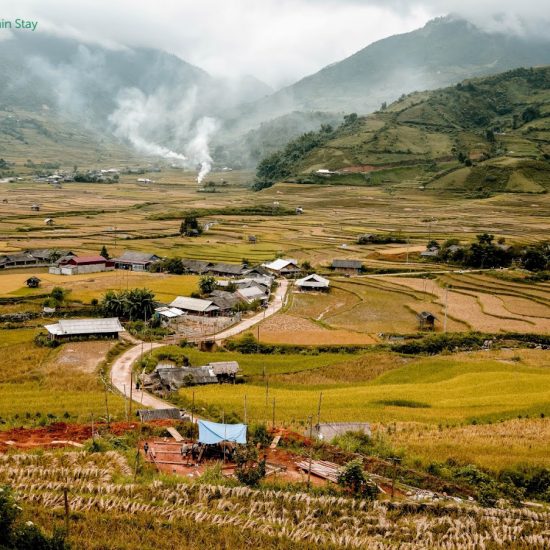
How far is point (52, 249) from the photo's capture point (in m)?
55.1

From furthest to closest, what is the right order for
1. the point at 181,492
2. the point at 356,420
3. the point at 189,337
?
the point at 189,337 → the point at 356,420 → the point at 181,492

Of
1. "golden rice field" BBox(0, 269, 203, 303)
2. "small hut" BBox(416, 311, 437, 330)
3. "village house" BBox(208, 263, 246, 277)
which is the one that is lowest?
"small hut" BBox(416, 311, 437, 330)

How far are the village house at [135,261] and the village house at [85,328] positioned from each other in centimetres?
1890

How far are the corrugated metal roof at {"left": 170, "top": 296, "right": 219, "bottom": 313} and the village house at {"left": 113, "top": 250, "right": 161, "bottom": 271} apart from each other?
46.1ft

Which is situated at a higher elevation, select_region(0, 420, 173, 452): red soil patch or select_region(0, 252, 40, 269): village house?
select_region(0, 252, 40, 269): village house

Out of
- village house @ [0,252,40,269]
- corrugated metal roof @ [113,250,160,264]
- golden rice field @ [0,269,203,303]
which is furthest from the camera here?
corrugated metal roof @ [113,250,160,264]

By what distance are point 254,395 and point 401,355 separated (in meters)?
10.3

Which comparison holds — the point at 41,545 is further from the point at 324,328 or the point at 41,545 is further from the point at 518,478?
the point at 324,328

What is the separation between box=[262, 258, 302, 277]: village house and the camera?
2076 inches

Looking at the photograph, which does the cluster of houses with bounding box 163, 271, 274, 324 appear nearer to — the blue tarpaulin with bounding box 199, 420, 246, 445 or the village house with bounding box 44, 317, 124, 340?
the village house with bounding box 44, 317, 124, 340

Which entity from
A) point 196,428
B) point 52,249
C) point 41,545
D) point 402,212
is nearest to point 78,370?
point 196,428

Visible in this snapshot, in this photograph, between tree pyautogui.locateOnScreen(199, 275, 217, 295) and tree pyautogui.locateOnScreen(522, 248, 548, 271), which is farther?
tree pyautogui.locateOnScreen(522, 248, 548, 271)

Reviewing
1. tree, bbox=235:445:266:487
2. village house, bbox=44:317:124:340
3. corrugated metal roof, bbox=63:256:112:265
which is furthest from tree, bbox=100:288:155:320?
tree, bbox=235:445:266:487

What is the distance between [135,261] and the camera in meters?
52.4
